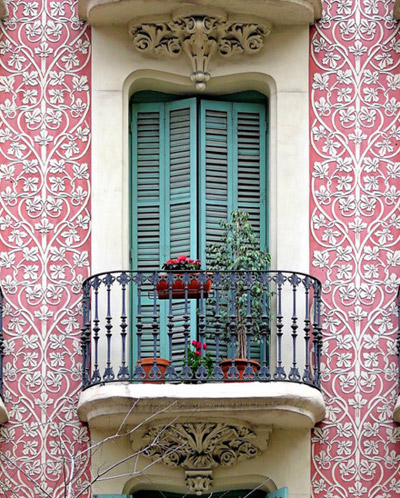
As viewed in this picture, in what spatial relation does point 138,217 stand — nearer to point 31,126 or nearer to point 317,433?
point 31,126

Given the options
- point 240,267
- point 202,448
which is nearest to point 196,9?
point 240,267

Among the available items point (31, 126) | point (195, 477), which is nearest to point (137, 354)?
point (195, 477)

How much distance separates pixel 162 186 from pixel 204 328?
6.28 ft

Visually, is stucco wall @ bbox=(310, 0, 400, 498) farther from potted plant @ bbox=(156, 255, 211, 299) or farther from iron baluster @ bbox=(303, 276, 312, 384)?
potted plant @ bbox=(156, 255, 211, 299)

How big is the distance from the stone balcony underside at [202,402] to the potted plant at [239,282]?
302mm

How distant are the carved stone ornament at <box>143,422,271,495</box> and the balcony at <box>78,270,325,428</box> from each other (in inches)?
8.4

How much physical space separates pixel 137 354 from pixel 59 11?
3.59m

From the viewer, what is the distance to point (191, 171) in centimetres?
2072

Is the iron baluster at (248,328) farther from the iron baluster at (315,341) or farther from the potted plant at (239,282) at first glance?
the iron baluster at (315,341)

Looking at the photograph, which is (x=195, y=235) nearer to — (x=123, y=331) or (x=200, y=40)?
(x=123, y=331)

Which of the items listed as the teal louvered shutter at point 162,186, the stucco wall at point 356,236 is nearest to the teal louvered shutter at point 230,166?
the teal louvered shutter at point 162,186

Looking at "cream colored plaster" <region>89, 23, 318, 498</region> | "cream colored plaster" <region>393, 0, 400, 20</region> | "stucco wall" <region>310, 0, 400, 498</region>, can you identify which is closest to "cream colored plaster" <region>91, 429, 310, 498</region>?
"cream colored plaster" <region>89, 23, 318, 498</region>

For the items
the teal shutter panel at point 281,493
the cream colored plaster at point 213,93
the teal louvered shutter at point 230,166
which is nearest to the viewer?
the teal shutter panel at point 281,493

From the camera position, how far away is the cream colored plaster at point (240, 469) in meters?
19.5
